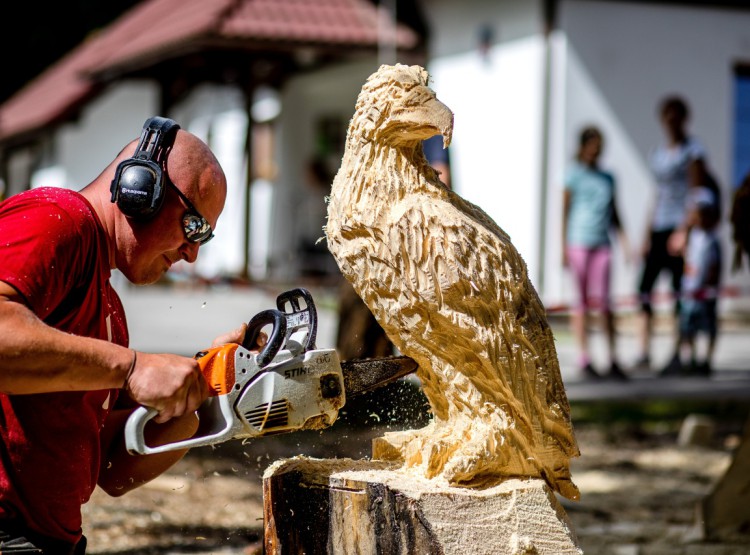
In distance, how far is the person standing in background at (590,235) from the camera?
294 inches

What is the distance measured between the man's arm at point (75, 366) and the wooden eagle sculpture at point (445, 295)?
23.1 inches

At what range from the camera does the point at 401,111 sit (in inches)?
90.8

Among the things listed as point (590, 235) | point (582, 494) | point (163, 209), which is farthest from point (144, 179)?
point (590, 235)

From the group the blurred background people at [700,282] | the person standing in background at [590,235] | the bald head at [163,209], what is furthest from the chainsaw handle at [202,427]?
the blurred background people at [700,282]

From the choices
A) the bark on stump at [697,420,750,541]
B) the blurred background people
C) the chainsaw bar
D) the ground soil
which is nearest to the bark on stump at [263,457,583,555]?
the chainsaw bar

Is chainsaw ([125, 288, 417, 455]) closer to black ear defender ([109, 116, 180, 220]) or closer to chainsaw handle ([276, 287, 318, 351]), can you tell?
chainsaw handle ([276, 287, 318, 351])

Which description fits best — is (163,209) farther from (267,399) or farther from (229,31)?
(229,31)

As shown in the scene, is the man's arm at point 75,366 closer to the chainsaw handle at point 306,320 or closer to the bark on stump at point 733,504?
the chainsaw handle at point 306,320


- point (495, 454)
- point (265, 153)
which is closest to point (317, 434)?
point (495, 454)

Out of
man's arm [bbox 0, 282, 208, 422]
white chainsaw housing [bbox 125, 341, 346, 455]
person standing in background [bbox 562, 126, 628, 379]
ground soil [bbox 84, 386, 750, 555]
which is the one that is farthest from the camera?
person standing in background [bbox 562, 126, 628, 379]

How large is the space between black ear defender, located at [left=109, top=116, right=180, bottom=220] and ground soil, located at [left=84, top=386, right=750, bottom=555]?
3.26 ft

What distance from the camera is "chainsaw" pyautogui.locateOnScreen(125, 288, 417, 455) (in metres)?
2.03

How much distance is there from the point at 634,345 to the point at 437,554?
8389mm

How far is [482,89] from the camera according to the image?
1090 centimetres
